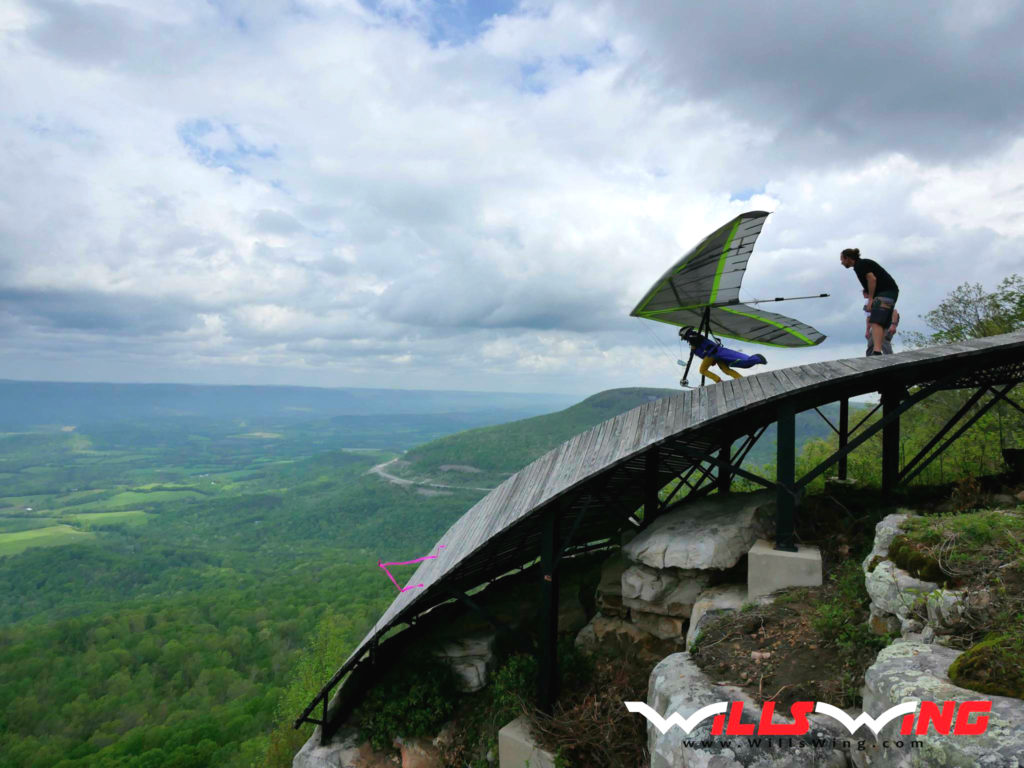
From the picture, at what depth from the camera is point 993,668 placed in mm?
4621

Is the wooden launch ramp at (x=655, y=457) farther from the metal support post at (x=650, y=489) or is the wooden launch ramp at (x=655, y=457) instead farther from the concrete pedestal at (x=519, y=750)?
the concrete pedestal at (x=519, y=750)

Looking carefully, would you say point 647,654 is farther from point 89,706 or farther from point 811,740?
point 89,706

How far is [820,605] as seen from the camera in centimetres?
807

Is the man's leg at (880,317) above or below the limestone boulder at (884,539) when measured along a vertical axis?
above

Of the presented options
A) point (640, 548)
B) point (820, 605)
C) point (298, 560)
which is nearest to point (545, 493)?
point (640, 548)

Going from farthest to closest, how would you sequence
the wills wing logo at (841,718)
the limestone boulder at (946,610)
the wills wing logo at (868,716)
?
the limestone boulder at (946,610)
the wills wing logo at (868,716)
the wills wing logo at (841,718)

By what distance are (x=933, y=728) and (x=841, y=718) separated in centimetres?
165

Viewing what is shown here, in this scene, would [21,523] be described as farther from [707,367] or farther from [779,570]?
[779,570]

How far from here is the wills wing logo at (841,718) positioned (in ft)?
13.4

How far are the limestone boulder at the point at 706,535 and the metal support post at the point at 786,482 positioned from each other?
2.19 feet

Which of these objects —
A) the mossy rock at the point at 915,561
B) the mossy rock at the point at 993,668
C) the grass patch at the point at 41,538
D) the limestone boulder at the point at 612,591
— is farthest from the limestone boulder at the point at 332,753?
the grass patch at the point at 41,538

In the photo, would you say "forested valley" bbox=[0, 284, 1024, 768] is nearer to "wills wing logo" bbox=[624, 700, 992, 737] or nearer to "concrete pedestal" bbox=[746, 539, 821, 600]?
"concrete pedestal" bbox=[746, 539, 821, 600]

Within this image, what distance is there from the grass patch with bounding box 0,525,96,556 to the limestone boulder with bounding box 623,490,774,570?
176 metres

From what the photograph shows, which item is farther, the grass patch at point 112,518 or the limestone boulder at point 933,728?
the grass patch at point 112,518
